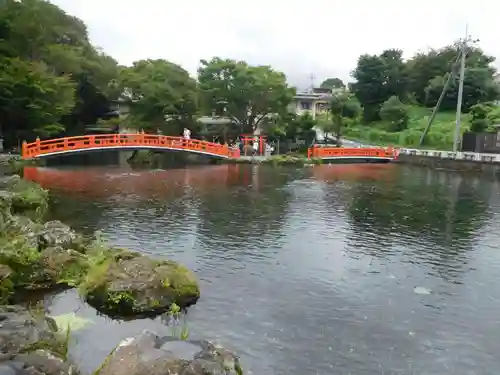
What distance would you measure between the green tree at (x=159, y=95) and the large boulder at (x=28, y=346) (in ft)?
92.5

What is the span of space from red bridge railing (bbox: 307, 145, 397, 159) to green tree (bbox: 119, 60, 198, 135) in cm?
971

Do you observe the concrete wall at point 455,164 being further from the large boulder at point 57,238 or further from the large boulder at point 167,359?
the large boulder at point 167,359

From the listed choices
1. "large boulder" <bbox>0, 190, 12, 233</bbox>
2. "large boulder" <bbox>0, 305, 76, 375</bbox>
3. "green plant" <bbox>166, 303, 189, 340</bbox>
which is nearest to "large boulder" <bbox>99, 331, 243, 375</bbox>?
"large boulder" <bbox>0, 305, 76, 375</bbox>

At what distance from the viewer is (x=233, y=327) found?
292 inches

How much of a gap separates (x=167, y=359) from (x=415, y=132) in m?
43.0

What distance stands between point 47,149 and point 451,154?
1042 inches

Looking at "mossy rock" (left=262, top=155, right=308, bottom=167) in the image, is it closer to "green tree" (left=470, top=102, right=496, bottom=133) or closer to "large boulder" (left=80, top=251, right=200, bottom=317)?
"green tree" (left=470, top=102, right=496, bottom=133)

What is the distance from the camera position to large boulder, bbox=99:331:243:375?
201 inches

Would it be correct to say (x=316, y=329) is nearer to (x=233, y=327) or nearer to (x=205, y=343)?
(x=233, y=327)

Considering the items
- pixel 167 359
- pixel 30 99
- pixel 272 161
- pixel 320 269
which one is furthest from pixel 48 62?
pixel 167 359

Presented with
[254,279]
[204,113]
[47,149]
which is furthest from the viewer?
[204,113]

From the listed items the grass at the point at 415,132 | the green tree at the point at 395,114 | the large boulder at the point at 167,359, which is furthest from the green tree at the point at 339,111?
the large boulder at the point at 167,359

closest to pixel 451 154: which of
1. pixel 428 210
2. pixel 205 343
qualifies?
pixel 428 210

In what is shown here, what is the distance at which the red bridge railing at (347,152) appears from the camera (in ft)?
119
